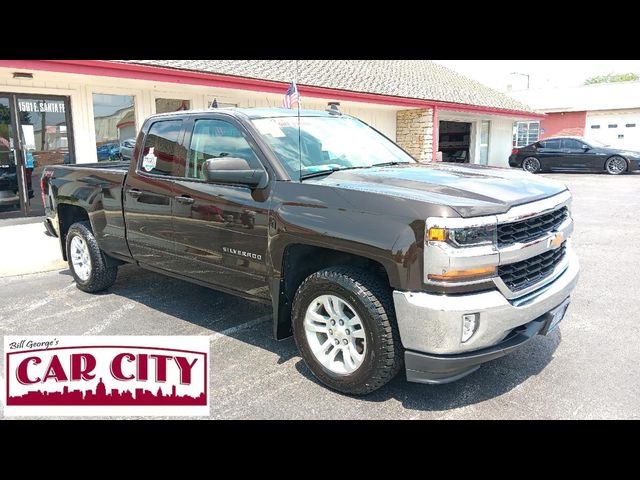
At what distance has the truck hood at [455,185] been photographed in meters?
3.13

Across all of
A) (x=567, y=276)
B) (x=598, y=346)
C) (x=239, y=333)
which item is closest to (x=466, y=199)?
(x=567, y=276)

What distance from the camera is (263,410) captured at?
11.1 ft

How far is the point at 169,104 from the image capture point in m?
12.3

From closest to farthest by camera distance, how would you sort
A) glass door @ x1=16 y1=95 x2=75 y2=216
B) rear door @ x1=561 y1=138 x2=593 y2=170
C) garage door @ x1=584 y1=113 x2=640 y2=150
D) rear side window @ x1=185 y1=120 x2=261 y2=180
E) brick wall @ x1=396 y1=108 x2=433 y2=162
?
rear side window @ x1=185 y1=120 x2=261 y2=180 < glass door @ x1=16 y1=95 x2=75 y2=216 < brick wall @ x1=396 y1=108 x2=433 y2=162 < rear door @ x1=561 y1=138 x2=593 y2=170 < garage door @ x1=584 y1=113 x2=640 y2=150

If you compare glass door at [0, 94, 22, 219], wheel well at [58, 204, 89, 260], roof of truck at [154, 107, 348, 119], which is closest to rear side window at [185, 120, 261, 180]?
roof of truck at [154, 107, 348, 119]

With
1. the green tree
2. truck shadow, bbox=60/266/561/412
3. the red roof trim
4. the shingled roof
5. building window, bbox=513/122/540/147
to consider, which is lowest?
truck shadow, bbox=60/266/561/412

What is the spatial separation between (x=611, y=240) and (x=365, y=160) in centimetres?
591

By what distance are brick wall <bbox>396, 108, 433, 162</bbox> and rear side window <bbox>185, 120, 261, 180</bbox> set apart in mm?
13711

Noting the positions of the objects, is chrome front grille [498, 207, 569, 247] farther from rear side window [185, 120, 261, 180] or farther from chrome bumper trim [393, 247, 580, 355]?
rear side window [185, 120, 261, 180]

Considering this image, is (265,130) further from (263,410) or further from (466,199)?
(263,410)

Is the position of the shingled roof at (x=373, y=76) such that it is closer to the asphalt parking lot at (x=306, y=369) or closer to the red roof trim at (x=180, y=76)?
the red roof trim at (x=180, y=76)

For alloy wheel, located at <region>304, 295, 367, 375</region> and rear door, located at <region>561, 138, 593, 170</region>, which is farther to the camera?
rear door, located at <region>561, 138, 593, 170</region>

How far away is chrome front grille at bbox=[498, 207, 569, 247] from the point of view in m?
3.18

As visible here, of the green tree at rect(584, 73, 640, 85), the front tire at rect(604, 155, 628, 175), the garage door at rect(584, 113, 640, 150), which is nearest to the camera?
the front tire at rect(604, 155, 628, 175)
